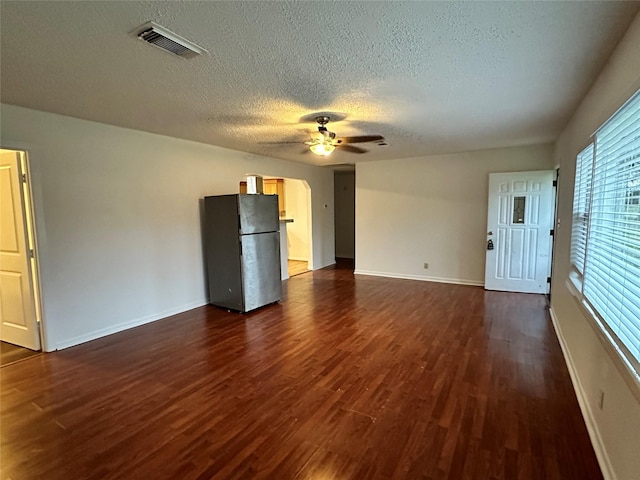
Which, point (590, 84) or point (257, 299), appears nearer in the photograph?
point (590, 84)

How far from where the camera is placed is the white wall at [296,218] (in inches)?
341

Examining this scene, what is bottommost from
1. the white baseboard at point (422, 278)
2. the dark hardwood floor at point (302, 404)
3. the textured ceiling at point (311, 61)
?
the dark hardwood floor at point (302, 404)

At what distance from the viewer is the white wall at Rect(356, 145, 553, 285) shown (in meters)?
5.72

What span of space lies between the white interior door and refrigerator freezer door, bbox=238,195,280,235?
217 centimetres

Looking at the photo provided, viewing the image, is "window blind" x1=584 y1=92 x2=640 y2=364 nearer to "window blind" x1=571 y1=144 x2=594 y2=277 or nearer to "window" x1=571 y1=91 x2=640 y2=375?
"window" x1=571 y1=91 x2=640 y2=375

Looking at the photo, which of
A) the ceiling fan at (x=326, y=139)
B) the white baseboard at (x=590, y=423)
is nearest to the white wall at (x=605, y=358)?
the white baseboard at (x=590, y=423)

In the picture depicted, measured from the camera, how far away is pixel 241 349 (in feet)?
11.0

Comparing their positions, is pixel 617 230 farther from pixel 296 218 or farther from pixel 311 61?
pixel 296 218

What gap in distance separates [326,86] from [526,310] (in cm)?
392

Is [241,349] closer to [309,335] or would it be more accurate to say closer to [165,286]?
[309,335]

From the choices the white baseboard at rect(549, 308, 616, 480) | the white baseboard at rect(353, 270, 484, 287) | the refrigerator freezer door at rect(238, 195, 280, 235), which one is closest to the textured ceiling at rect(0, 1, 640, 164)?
the refrigerator freezer door at rect(238, 195, 280, 235)

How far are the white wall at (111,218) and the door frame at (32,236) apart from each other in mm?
38

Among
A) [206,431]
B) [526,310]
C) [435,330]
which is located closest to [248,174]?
[435,330]

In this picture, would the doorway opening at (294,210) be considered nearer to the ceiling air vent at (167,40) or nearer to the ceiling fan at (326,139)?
the ceiling fan at (326,139)
